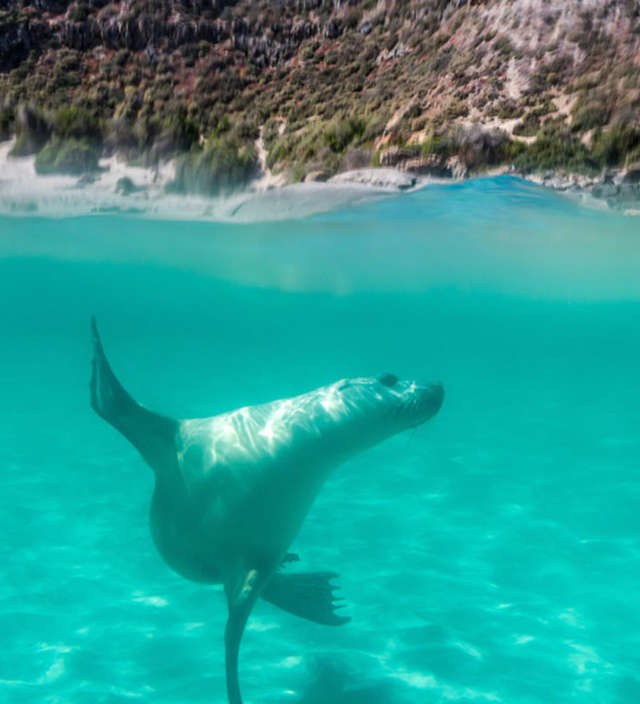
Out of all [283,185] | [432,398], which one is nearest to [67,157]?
[283,185]

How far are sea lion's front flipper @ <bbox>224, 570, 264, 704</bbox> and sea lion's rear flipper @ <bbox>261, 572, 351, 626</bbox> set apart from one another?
80 cm

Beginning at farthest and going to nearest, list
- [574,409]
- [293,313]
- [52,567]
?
1. [293,313]
2. [574,409]
3. [52,567]

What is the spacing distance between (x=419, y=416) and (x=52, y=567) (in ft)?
16.1

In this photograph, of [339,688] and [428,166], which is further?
[428,166]

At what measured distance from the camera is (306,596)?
17.5ft

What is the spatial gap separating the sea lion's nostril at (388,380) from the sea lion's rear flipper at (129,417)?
1666 mm

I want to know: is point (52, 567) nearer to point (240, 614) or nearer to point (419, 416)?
point (240, 614)

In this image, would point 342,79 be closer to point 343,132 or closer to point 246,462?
point 343,132

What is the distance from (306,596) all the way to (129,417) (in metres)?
2.13

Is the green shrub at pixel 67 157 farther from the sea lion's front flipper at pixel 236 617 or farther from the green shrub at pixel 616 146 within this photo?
the green shrub at pixel 616 146

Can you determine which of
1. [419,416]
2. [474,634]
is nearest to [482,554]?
[474,634]

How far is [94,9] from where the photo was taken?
236 inches

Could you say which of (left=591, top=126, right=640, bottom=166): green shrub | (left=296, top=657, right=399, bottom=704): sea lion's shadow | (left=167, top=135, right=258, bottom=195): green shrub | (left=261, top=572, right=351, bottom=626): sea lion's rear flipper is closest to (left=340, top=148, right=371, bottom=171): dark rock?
(left=167, top=135, right=258, bottom=195): green shrub

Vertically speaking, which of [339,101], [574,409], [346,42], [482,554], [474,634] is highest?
[346,42]
